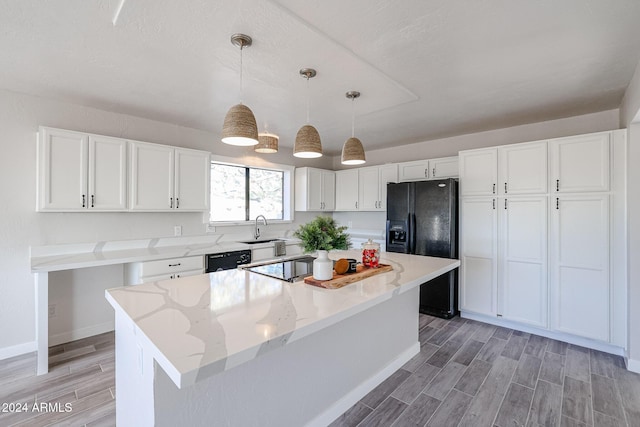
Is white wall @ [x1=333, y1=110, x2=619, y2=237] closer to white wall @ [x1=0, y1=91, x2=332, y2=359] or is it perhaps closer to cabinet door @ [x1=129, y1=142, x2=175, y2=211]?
cabinet door @ [x1=129, y1=142, x2=175, y2=211]

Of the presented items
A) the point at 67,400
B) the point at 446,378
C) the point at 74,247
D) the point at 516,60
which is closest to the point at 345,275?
the point at 446,378

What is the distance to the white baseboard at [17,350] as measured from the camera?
8.70 ft

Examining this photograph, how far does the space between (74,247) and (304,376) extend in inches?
108

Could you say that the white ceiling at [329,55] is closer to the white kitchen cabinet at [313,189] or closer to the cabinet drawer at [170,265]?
the cabinet drawer at [170,265]

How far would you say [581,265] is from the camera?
9.43 ft

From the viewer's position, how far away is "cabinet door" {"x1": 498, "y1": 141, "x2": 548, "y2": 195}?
3.07m

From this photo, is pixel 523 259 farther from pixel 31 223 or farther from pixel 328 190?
pixel 31 223

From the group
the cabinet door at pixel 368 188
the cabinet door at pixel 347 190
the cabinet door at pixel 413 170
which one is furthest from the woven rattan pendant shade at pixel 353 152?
the cabinet door at pixel 347 190

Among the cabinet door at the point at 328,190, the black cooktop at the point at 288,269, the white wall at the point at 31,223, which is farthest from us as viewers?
the cabinet door at the point at 328,190

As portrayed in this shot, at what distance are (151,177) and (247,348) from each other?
2.86 meters

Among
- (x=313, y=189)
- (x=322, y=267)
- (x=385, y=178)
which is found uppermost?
(x=385, y=178)

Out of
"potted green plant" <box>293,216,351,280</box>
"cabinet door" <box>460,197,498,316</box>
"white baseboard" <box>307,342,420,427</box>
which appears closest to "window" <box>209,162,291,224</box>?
"potted green plant" <box>293,216,351,280</box>

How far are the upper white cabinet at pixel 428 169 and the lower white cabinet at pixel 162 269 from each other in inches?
119

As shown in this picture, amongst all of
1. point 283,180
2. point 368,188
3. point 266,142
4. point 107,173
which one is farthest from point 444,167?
point 107,173
